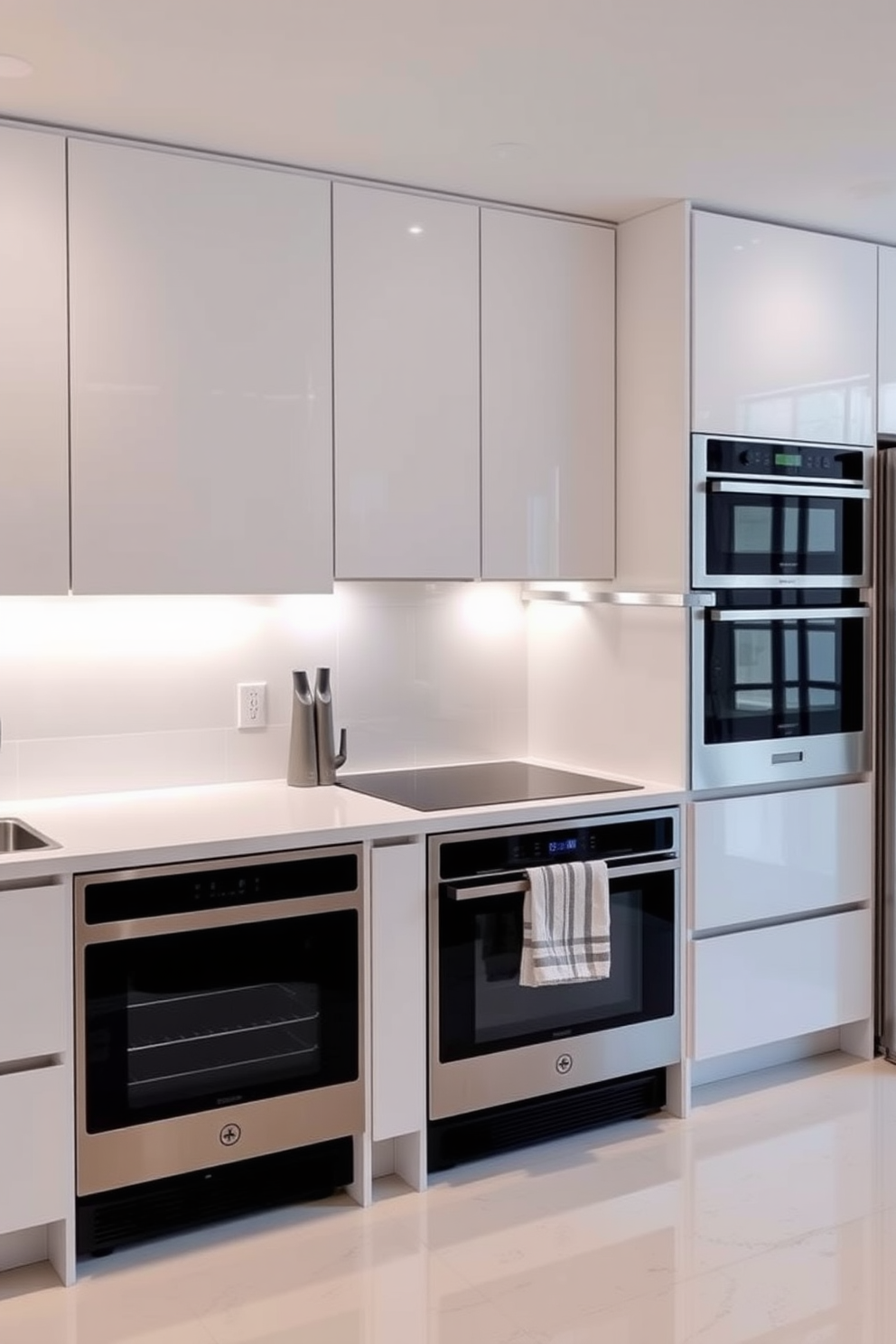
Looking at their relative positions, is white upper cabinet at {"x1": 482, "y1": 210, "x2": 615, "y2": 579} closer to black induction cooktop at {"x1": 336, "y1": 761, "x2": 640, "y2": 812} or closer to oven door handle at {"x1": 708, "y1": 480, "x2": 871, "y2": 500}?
oven door handle at {"x1": 708, "y1": 480, "x2": 871, "y2": 500}

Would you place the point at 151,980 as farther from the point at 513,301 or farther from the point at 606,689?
the point at 513,301

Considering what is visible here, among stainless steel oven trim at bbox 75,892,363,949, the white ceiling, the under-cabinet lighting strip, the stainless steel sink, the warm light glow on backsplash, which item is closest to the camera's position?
the white ceiling

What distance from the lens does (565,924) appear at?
3131 millimetres

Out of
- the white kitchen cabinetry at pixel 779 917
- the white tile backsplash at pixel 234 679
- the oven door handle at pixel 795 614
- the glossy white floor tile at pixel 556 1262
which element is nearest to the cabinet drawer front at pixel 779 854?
the white kitchen cabinetry at pixel 779 917

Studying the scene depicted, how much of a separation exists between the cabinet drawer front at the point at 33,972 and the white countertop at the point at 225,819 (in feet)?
0.19

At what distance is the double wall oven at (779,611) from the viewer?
3.41 m

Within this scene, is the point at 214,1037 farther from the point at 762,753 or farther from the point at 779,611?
the point at 779,611

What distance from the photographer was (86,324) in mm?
2834

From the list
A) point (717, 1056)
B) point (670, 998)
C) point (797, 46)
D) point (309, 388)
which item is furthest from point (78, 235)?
point (717, 1056)

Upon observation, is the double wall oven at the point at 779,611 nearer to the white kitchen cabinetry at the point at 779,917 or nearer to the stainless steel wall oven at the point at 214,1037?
the white kitchen cabinetry at the point at 779,917

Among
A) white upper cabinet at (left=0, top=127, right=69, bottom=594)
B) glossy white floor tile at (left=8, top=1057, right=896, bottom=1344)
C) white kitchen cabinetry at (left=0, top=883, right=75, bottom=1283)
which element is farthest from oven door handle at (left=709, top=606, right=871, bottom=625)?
white kitchen cabinetry at (left=0, top=883, right=75, bottom=1283)

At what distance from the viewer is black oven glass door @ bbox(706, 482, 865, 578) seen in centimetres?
343

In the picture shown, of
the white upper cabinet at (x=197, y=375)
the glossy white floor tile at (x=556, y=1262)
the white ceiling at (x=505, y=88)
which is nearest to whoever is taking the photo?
the white ceiling at (x=505, y=88)

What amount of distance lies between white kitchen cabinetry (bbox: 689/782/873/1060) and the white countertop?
0.26 metres
